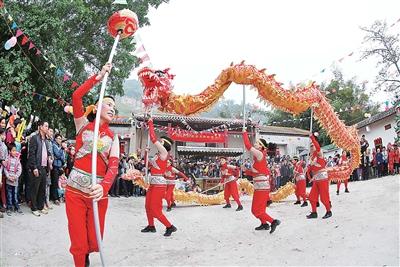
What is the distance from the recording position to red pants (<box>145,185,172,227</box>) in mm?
7324

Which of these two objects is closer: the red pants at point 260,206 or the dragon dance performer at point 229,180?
the red pants at point 260,206

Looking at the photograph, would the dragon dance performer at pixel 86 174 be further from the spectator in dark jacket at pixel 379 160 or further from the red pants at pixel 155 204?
the spectator in dark jacket at pixel 379 160

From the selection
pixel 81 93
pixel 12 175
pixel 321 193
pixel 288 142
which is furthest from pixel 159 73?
pixel 288 142

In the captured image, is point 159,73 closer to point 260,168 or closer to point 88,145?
point 260,168

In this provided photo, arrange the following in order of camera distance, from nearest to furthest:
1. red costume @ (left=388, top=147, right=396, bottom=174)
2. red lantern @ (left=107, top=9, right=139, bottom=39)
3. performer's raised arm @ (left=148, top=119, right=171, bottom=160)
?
1. red lantern @ (left=107, top=9, right=139, bottom=39)
2. performer's raised arm @ (left=148, top=119, right=171, bottom=160)
3. red costume @ (left=388, top=147, right=396, bottom=174)

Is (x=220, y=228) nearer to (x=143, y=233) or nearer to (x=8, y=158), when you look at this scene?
(x=143, y=233)

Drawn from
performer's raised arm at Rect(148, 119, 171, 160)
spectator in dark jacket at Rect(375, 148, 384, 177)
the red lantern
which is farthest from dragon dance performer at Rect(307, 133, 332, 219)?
spectator in dark jacket at Rect(375, 148, 384, 177)

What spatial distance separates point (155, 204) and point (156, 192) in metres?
0.27

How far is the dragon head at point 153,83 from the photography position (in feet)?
25.6

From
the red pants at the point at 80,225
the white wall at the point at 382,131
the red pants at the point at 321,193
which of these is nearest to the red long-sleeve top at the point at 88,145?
the red pants at the point at 80,225

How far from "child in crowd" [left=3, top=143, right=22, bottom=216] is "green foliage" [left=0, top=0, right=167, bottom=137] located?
3624 millimetres

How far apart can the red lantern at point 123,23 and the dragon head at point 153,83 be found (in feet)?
11.5

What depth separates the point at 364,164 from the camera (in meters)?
18.6

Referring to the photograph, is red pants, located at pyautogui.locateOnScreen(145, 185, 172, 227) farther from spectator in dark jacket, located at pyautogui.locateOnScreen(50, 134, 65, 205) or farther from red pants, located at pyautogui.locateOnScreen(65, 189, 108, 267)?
red pants, located at pyautogui.locateOnScreen(65, 189, 108, 267)
